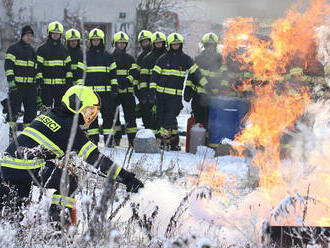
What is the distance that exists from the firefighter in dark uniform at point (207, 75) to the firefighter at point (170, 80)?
21cm

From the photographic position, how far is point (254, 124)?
8242 millimetres

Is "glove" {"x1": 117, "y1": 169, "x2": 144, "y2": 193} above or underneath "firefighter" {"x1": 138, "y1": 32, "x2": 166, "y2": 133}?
underneath

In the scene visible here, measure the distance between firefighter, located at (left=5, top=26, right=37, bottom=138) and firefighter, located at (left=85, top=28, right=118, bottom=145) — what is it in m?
1.19

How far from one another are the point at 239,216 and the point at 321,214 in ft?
2.64

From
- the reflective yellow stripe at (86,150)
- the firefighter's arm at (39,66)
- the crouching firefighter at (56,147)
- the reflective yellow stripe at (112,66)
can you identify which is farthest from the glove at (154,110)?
the reflective yellow stripe at (86,150)

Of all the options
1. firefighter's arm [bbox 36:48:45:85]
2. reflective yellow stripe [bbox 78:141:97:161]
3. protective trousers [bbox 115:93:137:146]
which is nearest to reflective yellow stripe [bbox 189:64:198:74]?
protective trousers [bbox 115:93:137:146]

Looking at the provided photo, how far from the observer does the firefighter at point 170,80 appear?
9367 mm

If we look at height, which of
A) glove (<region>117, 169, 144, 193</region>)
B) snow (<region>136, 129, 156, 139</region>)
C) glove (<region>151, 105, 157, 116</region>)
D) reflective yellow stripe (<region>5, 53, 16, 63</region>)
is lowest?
snow (<region>136, 129, 156, 139</region>)

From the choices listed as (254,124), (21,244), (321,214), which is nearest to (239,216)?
(321,214)

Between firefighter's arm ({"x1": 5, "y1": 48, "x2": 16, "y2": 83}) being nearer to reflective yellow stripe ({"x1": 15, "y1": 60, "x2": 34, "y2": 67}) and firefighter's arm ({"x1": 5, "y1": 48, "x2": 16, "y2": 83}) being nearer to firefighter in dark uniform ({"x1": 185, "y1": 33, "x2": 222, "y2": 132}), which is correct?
reflective yellow stripe ({"x1": 15, "y1": 60, "x2": 34, "y2": 67})

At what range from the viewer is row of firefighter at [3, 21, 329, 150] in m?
9.35

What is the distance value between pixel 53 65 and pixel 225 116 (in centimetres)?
336

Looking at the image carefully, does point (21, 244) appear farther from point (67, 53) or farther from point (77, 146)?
point (67, 53)

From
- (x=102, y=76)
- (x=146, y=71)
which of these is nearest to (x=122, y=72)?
(x=146, y=71)
